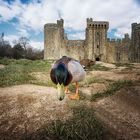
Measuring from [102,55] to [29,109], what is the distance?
4060 cm

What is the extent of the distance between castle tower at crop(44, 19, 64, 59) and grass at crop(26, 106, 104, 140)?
40124mm

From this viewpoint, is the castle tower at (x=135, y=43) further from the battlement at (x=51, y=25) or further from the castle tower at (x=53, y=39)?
the battlement at (x=51, y=25)

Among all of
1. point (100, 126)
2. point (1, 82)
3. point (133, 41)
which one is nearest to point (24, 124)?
point (100, 126)

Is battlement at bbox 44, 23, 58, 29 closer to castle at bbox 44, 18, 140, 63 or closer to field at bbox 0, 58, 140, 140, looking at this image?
castle at bbox 44, 18, 140, 63

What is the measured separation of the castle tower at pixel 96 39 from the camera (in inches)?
1796

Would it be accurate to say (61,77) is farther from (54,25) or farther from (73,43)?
(54,25)

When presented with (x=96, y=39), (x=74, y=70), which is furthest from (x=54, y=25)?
(x=74, y=70)

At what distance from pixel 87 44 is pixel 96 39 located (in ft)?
7.24

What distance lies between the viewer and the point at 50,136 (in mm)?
4871

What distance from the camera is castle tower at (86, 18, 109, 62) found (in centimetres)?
4562

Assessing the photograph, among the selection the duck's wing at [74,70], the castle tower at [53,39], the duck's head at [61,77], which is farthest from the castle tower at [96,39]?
the duck's head at [61,77]

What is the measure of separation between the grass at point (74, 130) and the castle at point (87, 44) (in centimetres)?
3984

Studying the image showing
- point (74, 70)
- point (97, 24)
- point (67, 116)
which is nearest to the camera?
point (67, 116)

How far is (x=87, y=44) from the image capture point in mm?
45844
